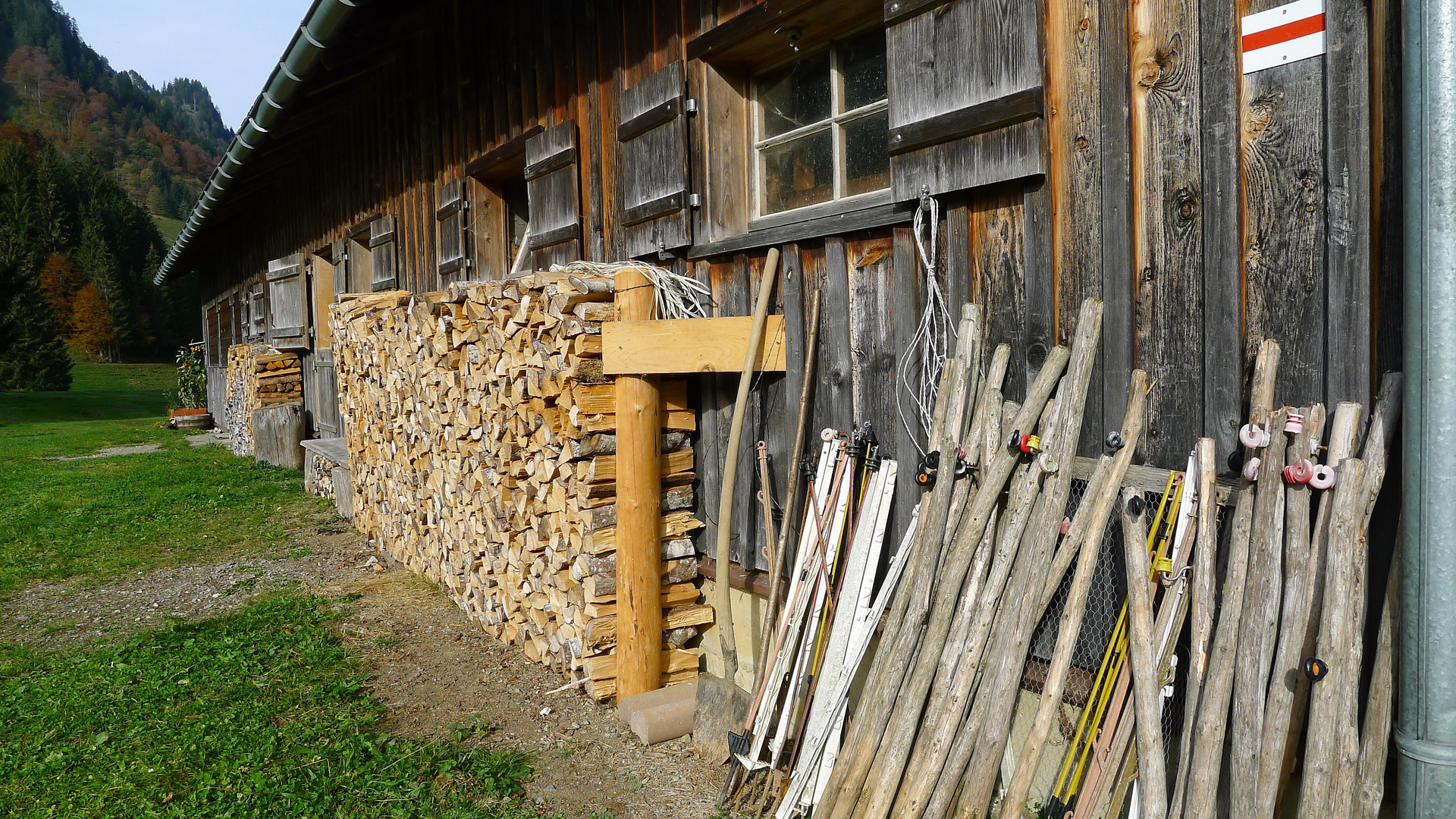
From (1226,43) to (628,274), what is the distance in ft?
8.09

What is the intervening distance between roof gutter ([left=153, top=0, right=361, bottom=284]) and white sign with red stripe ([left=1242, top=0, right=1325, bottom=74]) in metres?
4.80

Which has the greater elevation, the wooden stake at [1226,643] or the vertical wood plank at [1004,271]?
the vertical wood plank at [1004,271]

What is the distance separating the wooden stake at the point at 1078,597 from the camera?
2.52 metres

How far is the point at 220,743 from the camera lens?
3893 mm

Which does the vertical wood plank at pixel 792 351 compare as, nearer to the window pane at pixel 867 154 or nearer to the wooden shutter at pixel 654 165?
the window pane at pixel 867 154

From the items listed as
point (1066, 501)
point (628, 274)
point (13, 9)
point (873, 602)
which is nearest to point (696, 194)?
point (628, 274)

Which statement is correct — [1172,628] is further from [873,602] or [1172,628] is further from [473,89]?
[473,89]

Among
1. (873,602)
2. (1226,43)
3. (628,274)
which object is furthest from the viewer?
(628,274)

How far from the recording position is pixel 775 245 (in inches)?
151

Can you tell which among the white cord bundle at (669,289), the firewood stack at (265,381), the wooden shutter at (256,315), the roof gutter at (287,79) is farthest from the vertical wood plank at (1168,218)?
the wooden shutter at (256,315)

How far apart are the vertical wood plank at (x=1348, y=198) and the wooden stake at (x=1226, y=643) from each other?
14 cm

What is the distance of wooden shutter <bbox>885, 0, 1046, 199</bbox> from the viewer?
9.12ft

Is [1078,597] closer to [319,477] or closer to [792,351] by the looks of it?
[792,351]

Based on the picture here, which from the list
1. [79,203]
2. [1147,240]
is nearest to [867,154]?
[1147,240]
